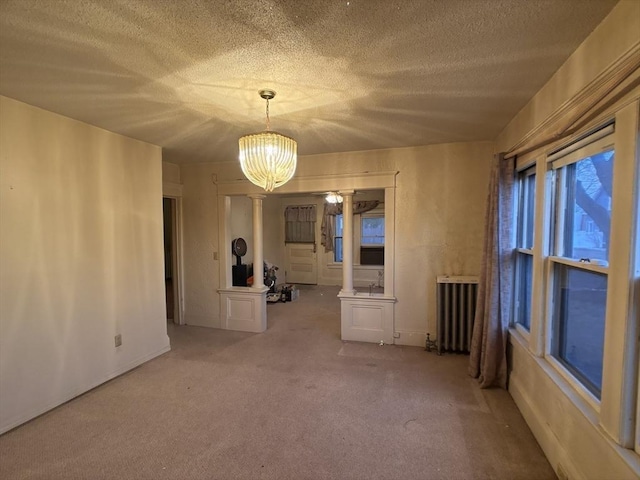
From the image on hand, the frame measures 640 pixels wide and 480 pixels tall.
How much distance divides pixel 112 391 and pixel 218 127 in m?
2.53

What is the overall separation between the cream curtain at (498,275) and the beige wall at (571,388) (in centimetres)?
19

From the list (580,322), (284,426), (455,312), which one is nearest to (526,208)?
(580,322)

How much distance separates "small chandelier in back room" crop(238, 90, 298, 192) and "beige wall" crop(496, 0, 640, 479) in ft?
→ 5.40

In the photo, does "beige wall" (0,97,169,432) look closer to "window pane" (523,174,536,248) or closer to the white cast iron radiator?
the white cast iron radiator

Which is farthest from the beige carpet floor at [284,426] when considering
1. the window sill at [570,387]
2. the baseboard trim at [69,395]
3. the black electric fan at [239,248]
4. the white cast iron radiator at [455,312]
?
the black electric fan at [239,248]

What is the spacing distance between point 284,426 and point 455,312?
222 centimetres

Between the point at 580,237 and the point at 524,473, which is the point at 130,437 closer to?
the point at 524,473


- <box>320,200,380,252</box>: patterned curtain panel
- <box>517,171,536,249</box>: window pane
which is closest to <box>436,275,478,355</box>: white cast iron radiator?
<box>517,171,536,249</box>: window pane

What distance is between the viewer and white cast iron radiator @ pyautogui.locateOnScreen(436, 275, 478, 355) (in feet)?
11.2

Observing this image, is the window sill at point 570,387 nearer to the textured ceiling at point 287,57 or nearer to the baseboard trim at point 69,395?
the textured ceiling at point 287,57

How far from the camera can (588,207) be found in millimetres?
1721

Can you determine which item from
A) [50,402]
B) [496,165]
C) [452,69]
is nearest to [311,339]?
[50,402]

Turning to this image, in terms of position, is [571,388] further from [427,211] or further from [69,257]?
[69,257]

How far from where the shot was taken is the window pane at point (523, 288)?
2.60 metres
